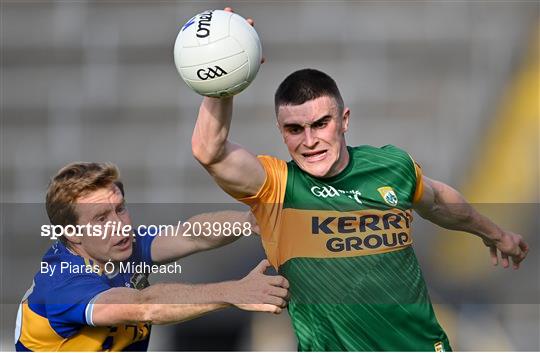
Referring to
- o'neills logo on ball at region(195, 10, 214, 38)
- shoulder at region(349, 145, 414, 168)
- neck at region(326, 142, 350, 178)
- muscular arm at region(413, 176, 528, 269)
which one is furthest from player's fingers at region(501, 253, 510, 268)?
o'neills logo on ball at region(195, 10, 214, 38)

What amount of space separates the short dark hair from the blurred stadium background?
2270mm

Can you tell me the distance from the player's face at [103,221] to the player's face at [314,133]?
931 mm

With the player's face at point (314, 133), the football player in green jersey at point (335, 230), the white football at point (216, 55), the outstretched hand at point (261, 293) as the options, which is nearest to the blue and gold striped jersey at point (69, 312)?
the outstretched hand at point (261, 293)

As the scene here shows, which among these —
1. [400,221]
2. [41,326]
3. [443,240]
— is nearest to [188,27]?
[400,221]

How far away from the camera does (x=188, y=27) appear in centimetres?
321

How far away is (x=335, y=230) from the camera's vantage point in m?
3.75

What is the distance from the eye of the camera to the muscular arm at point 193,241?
429cm

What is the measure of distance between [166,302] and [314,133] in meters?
0.94

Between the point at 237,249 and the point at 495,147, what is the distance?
246 centimetres

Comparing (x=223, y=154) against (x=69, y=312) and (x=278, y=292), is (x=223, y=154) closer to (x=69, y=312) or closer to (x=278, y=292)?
(x=278, y=292)

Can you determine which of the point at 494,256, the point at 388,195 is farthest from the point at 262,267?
the point at 494,256

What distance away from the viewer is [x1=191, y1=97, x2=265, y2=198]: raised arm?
3.18 metres

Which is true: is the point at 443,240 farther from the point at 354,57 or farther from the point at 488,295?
the point at 354,57

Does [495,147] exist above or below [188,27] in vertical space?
below
